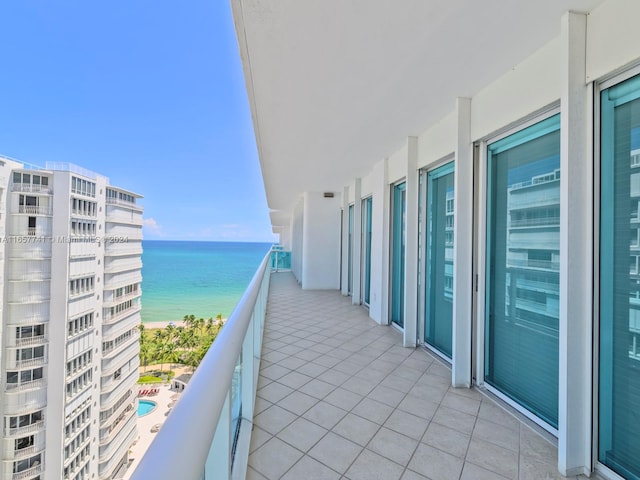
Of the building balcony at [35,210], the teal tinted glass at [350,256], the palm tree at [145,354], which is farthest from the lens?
the palm tree at [145,354]

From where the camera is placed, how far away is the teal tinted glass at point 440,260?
3438mm

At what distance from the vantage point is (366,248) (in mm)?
6484

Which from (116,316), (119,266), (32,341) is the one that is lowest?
(32,341)

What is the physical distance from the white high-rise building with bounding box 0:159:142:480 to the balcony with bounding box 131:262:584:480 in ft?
16.2

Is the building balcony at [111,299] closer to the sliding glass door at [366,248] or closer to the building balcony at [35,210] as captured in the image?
the building balcony at [35,210]

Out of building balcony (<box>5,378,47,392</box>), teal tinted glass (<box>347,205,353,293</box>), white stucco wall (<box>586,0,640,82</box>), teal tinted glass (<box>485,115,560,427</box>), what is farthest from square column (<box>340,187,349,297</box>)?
building balcony (<box>5,378,47,392</box>)

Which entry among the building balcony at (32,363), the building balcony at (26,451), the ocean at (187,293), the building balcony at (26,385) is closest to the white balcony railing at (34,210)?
the building balcony at (32,363)

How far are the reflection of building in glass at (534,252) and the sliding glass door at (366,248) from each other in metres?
3.88

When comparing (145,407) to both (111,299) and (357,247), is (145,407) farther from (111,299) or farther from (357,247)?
(357,247)

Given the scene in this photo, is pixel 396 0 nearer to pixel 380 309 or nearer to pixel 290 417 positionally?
pixel 290 417

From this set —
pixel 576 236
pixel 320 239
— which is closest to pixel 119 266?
pixel 320 239

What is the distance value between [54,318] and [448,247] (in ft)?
24.5

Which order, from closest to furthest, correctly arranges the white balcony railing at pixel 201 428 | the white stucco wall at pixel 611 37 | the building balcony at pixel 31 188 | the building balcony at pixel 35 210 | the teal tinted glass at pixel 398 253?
the white balcony railing at pixel 201 428
the white stucco wall at pixel 611 37
the teal tinted glass at pixel 398 253
the building balcony at pixel 31 188
the building balcony at pixel 35 210

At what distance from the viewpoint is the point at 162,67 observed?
1848 centimetres
